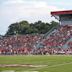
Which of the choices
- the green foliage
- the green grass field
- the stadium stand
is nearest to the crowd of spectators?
the stadium stand

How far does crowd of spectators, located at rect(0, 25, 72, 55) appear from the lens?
48.9 meters

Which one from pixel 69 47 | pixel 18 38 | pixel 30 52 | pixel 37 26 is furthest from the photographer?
pixel 37 26

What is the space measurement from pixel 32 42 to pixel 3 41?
27.2 ft

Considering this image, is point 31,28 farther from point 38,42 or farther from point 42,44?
point 42,44

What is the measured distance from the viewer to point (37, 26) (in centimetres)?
10088

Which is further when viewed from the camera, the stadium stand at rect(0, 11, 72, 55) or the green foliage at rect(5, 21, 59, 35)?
the green foliage at rect(5, 21, 59, 35)

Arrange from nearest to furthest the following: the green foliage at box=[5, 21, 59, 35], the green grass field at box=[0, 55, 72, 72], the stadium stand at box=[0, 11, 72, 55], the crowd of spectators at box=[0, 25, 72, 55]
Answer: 1. the green grass field at box=[0, 55, 72, 72]
2. the stadium stand at box=[0, 11, 72, 55]
3. the crowd of spectators at box=[0, 25, 72, 55]
4. the green foliage at box=[5, 21, 59, 35]

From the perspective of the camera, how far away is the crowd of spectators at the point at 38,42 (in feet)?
160

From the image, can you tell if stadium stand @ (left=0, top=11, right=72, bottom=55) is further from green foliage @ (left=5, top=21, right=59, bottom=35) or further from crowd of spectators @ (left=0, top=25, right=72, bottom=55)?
green foliage @ (left=5, top=21, right=59, bottom=35)

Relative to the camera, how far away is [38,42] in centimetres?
5394

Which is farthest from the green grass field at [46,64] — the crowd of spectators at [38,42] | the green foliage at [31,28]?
the green foliage at [31,28]

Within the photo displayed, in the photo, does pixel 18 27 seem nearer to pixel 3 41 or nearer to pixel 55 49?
pixel 3 41

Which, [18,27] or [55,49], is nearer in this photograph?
[55,49]

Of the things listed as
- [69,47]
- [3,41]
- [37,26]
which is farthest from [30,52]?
[37,26]
